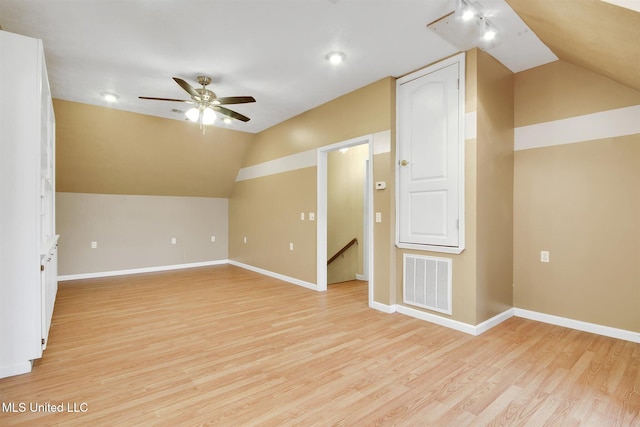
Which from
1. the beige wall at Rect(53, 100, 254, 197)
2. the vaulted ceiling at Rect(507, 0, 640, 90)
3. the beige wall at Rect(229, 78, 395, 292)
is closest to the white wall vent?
the beige wall at Rect(229, 78, 395, 292)

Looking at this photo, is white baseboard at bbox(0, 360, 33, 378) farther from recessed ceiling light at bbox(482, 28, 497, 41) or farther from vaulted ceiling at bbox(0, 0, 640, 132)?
recessed ceiling light at bbox(482, 28, 497, 41)

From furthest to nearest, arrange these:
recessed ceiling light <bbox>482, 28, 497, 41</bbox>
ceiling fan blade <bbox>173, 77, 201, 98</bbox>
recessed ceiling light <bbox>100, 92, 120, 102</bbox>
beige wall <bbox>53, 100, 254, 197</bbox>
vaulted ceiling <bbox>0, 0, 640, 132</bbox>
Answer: beige wall <bbox>53, 100, 254, 197</bbox> < recessed ceiling light <bbox>100, 92, 120, 102</bbox> < ceiling fan blade <bbox>173, 77, 201, 98</bbox> < recessed ceiling light <bbox>482, 28, 497, 41</bbox> < vaulted ceiling <bbox>0, 0, 640, 132</bbox>

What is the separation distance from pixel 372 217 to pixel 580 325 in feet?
7.75

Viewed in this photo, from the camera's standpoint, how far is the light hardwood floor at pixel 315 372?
6.07 feet

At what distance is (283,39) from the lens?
285 cm

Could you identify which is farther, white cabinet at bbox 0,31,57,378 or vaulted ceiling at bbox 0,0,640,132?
vaulted ceiling at bbox 0,0,640,132

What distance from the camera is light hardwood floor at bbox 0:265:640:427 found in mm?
1849

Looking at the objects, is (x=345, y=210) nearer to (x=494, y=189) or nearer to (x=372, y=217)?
(x=372, y=217)

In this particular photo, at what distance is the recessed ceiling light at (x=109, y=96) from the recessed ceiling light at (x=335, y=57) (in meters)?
2.99

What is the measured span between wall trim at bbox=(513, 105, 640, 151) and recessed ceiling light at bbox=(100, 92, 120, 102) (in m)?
5.06

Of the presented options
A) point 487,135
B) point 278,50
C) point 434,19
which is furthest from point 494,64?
point 278,50

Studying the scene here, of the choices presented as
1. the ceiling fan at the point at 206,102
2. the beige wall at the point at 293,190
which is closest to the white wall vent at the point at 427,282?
the beige wall at the point at 293,190

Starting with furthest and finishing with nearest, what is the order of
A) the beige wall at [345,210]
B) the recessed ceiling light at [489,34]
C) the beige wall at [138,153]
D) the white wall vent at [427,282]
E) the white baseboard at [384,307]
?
the beige wall at [345,210] < the beige wall at [138,153] < the white baseboard at [384,307] < the white wall vent at [427,282] < the recessed ceiling light at [489,34]

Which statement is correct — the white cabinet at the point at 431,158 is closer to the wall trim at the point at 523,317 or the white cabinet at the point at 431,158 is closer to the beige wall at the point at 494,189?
the beige wall at the point at 494,189
